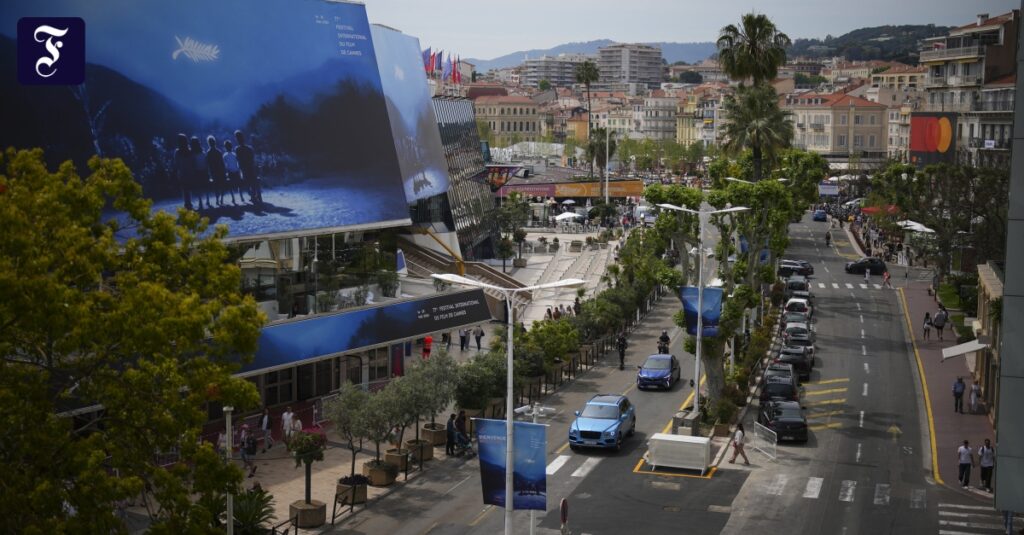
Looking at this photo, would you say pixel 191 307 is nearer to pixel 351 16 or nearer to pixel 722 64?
pixel 351 16

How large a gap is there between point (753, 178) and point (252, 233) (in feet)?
134

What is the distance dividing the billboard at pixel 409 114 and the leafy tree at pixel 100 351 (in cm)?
3819

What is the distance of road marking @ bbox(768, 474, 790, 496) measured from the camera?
1328 inches

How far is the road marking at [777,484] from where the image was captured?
33.7 meters

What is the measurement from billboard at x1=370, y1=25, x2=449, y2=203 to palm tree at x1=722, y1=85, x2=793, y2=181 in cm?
1909

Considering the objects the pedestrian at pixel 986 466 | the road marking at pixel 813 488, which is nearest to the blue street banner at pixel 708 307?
the road marking at pixel 813 488

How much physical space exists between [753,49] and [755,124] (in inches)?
173

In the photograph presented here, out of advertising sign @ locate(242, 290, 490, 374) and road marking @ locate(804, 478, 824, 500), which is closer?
road marking @ locate(804, 478, 824, 500)

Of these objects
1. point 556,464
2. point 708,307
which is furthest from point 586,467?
point 708,307

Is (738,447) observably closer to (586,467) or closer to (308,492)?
(586,467)

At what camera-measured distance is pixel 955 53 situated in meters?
98.1

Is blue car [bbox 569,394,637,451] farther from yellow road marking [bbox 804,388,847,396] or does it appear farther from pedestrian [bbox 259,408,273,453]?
yellow road marking [bbox 804,388,847,396]

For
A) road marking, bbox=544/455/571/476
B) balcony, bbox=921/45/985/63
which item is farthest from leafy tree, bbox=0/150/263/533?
balcony, bbox=921/45/985/63

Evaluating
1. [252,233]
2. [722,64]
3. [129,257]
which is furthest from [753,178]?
[129,257]
